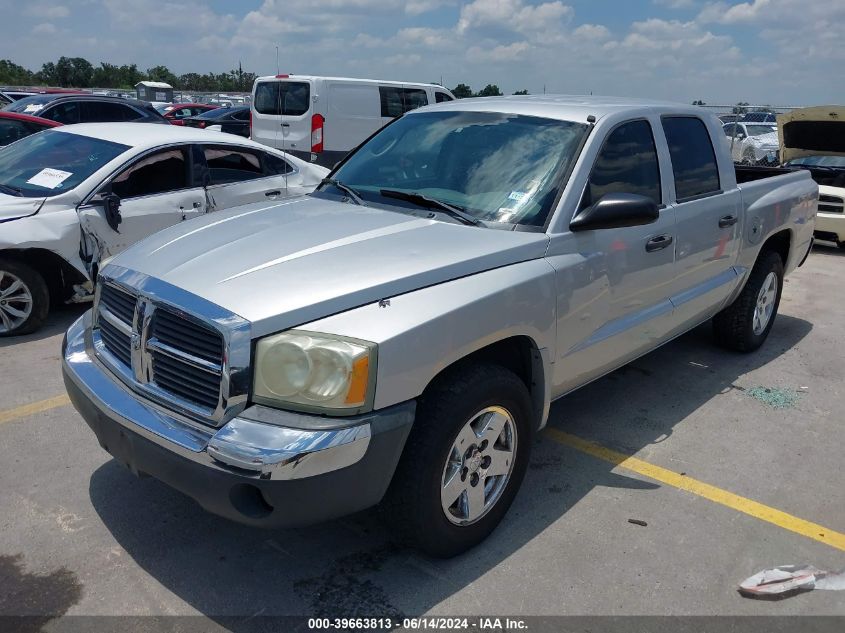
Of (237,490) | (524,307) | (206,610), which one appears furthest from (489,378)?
(206,610)

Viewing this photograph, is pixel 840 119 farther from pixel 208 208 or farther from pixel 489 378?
pixel 489 378

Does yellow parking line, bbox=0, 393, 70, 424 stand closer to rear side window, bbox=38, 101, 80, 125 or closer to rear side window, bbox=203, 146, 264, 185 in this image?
rear side window, bbox=203, 146, 264, 185

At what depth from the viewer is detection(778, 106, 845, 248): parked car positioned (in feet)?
32.7

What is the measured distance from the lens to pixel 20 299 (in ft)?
18.2

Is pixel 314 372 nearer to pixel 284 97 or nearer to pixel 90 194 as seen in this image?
pixel 90 194

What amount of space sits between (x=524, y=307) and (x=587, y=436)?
1.55 meters

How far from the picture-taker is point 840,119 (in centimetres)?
966

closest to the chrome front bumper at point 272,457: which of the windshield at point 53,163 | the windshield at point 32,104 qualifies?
the windshield at point 53,163

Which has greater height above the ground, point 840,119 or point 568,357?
point 840,119

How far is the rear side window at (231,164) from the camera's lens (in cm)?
661

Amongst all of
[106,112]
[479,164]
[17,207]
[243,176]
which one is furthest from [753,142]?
[17,207]

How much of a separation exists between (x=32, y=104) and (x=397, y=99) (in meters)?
6.83

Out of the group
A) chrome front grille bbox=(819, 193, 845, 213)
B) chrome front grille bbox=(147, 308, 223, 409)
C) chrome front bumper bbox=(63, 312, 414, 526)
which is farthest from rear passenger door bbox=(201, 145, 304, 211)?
chrome front grille bbox=(819, 193, 845, 213)

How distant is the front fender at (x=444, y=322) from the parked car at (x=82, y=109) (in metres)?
11.7
